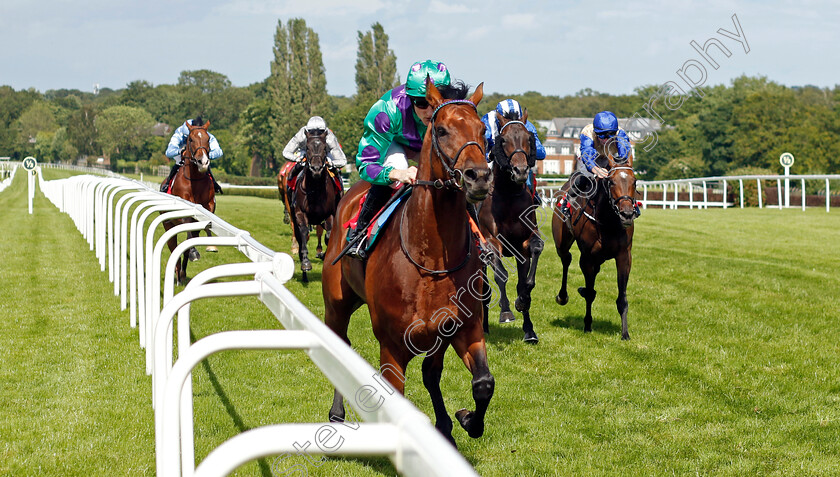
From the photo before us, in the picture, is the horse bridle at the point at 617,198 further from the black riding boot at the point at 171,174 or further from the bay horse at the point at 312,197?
the black riding boot at the point at 171,174

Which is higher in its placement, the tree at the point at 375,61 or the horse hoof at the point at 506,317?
the tree at the point at 375,61

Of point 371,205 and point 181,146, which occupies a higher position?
point 181,146

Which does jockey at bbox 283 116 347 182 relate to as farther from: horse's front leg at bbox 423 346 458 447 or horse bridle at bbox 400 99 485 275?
horse bridle at bbox 400 99 485 275

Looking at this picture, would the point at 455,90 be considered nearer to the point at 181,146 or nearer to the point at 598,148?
the point at 598,148

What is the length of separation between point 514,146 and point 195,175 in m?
6.64

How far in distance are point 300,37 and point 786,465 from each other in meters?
65.4

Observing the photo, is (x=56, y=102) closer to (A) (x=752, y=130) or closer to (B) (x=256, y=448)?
(A) (x=752, y=130)

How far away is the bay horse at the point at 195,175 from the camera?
1112cm

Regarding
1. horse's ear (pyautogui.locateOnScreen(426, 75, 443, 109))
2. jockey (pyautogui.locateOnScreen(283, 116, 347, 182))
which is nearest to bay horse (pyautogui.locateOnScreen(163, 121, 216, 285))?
jockey (pyautogui.locateOnScreen(283, 116, 347, 182))

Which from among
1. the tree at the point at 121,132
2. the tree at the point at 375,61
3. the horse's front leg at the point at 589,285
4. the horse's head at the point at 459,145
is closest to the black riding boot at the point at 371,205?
the horse's head at the point at 459,145

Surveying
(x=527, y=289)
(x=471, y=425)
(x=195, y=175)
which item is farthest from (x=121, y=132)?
(x=471, y=425)

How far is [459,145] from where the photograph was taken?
348 centimetres

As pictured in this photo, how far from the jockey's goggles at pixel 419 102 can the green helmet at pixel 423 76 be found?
0.12 ft

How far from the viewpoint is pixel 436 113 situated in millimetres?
3697
